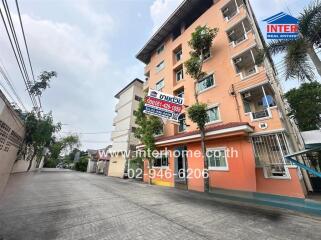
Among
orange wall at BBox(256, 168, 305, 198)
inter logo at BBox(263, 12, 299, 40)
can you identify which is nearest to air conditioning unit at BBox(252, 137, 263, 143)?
orange wall at BBox(256, 168, 305, 198)

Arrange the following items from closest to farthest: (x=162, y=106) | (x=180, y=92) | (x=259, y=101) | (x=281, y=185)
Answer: (x=281, y=185) < (x=162, y=106) < (x=259, y=101) < (x=180, y=92)

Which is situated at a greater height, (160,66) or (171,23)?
(171,23)

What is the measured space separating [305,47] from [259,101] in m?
5.46

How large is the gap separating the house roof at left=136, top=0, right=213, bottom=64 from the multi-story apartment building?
626 cm

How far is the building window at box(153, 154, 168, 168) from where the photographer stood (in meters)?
15.4

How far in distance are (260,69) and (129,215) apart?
11145 mm

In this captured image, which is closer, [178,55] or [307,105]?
[307,105]

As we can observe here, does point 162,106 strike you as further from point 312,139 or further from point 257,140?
point 312,139

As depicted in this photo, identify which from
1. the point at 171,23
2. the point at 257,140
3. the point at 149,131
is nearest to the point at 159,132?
the point at 149,131

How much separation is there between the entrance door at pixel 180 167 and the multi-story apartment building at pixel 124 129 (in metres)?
10.7

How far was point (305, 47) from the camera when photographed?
Answer: 7.45m

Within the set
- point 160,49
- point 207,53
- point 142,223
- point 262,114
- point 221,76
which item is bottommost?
Answer: point 142,223

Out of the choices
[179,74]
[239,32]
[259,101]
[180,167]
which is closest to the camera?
[259,101]

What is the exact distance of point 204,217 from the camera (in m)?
5.61
